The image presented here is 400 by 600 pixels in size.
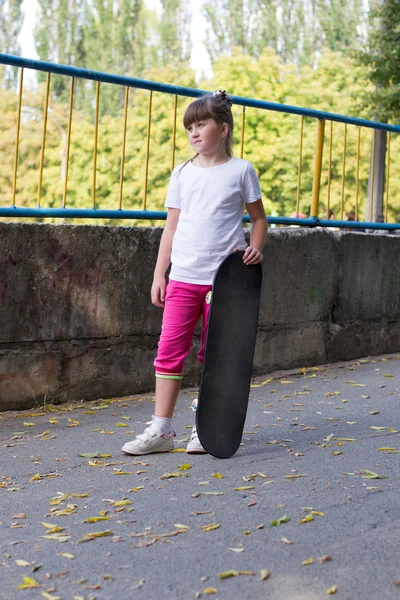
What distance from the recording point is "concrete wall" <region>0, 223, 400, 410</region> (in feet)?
17.6

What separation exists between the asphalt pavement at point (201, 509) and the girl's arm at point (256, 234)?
0.92 meters

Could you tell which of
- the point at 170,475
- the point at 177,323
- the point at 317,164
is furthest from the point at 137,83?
the point at 170,475

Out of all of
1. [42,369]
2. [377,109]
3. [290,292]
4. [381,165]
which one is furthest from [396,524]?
[377,109]

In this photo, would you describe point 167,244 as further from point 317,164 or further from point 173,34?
point 173,34

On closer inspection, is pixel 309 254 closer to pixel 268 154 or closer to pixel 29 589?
pixel 29 589

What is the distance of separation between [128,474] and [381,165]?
4884 mm

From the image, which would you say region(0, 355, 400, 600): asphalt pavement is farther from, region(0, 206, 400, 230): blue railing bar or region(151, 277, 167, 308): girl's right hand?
region(0, 206, 400, 230): blue railing bar

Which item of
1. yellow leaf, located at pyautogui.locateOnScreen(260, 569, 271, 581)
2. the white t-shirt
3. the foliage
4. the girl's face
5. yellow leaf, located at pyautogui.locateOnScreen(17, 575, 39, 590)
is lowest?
yellow leaf, located at pyautogui.locateOnScreen(17, 575, 39, 590)

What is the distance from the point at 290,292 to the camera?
6.90 m

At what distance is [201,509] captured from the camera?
137 inches

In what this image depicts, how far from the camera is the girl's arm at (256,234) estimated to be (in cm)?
424

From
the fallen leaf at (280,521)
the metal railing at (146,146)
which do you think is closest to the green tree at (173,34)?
the metal railing at (146,146)

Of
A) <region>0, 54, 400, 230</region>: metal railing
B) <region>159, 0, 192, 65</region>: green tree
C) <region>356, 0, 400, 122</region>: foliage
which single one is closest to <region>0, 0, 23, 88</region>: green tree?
<region>159, 0, 192, 65</region>: green tree

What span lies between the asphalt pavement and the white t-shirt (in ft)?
2.94
